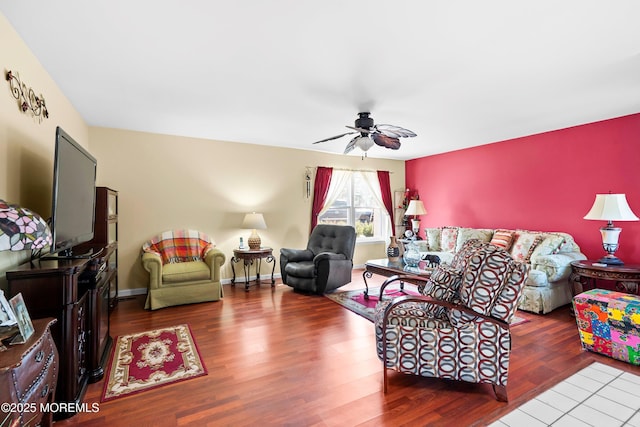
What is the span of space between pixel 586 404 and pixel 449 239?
341cm

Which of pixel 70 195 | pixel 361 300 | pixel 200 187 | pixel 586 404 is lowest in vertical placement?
pixel 586 404

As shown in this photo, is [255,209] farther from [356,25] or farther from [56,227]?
[356,25]

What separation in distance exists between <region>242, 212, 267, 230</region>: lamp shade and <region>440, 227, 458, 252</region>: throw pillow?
3099 mm

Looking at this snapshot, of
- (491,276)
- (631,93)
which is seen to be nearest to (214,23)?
(491,276)

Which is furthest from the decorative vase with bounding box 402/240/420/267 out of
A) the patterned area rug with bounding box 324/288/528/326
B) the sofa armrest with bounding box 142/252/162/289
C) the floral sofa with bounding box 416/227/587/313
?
the sofa armrest with bounding box 142/252/162/289

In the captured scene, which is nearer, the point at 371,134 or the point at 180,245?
the point at 371,134

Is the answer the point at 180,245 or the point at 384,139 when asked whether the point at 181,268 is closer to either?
the point at 180,245

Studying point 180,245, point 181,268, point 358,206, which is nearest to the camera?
point 181,268

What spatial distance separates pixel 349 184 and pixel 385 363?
177 inches

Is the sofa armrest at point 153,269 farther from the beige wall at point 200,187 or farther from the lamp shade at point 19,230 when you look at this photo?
the lamp shade at point 19,230

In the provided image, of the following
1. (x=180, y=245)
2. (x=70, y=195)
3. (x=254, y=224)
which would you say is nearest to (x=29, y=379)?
(x=70, y=195)

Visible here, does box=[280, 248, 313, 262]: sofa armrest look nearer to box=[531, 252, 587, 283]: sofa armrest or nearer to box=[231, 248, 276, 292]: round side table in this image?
box=[231, 248, 276, 292]: round side table

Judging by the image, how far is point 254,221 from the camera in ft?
15.9

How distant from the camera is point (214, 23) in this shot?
194 centimetres
